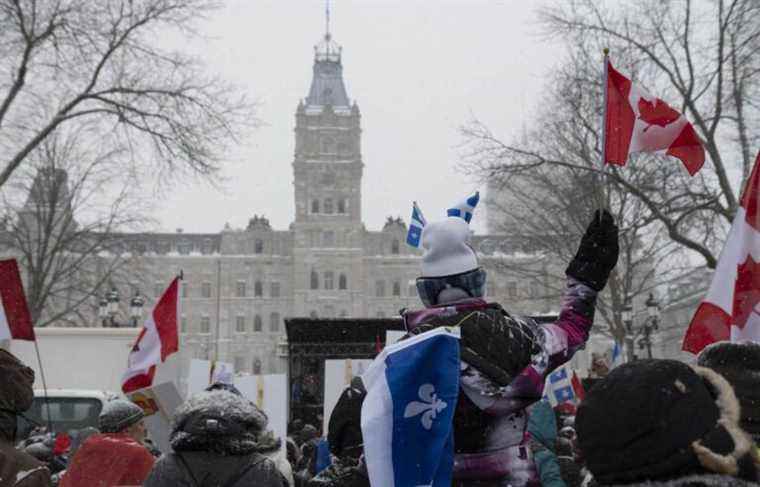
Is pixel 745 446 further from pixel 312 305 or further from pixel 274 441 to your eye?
pixel 312 305

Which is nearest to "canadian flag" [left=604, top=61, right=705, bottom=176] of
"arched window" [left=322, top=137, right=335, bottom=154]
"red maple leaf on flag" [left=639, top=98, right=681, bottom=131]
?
"red maple leaf on flag" [left=639, top=98, right=681, bottom=131]

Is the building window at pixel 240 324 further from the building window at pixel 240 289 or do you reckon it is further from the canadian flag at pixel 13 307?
the canadian flag at pixel 13 307

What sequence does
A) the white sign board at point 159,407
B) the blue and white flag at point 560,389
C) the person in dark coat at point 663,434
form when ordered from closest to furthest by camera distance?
the person in dark coat at point 663,434 < the white sign board at point 159,407 < the blue and white flag at point 560,389

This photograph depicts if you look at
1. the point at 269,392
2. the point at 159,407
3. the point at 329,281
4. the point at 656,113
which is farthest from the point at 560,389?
the point at 329,281

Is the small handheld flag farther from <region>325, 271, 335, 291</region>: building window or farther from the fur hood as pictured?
<region>325, 271, 335, 291</region>: building window

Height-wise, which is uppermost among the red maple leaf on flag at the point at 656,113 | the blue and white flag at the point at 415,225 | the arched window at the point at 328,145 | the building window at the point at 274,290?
the arched window at the point at 328,145

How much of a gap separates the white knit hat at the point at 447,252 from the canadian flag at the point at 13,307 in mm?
4352

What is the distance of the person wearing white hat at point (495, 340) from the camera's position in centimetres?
317

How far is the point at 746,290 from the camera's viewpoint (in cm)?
514

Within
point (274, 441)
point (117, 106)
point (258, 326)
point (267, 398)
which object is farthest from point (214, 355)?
point (274, 441)

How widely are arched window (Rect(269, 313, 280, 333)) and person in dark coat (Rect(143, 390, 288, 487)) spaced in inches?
3594

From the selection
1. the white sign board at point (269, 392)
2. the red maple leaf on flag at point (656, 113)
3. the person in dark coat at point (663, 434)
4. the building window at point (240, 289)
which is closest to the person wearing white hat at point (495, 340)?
the person in dark coat at point (663, 434)

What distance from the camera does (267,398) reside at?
31.9 ft

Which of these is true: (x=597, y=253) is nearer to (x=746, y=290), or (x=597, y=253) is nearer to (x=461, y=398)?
(x=461, y=398)
